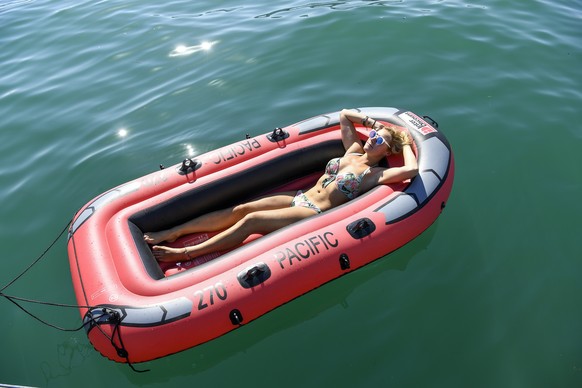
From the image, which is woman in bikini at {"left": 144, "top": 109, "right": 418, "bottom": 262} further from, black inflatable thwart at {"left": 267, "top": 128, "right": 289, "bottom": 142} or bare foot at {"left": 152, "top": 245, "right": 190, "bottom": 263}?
black inflatable thwart at {"left": 267, "top": 128, "right": 289, "bottom": 142}

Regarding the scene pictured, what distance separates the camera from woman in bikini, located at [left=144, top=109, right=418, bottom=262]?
171 inches

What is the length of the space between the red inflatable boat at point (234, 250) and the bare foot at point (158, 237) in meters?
0.09

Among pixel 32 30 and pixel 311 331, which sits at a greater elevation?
pixel 32 30

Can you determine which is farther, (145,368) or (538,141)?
(538,141)

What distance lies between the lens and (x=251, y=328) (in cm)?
388

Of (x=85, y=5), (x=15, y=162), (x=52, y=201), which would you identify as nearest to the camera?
(x=52, y=201)

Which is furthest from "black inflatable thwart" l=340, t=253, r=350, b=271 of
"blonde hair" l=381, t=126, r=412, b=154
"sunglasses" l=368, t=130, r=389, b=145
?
"blonde hair" l=381, t=126, r=412, b=154

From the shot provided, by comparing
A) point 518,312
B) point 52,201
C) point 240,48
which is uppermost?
point 240,48

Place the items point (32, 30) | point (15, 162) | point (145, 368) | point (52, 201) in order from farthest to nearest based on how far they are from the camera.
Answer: point (32, 30) → point (15, 162) → point (52, 201) → point (145, 368)

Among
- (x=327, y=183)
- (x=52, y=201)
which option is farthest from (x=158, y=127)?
(x=327, y=183)

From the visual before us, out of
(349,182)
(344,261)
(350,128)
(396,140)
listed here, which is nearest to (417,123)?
(396,140)

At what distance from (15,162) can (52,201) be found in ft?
3.92

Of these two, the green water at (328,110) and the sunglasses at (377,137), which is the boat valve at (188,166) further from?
the sunglasses at (377,137)

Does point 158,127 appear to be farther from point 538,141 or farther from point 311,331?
point 538,141
